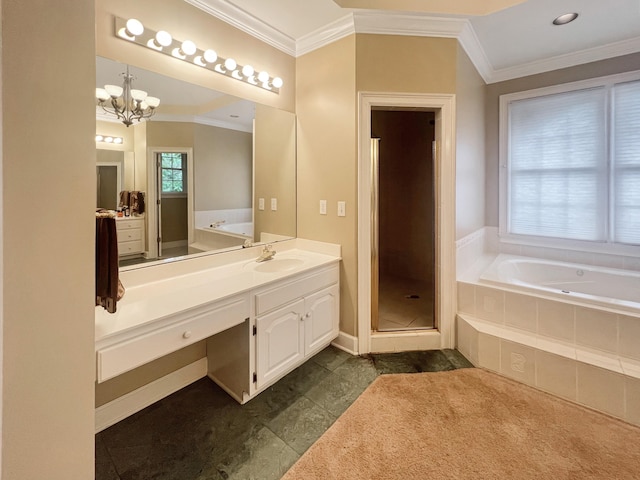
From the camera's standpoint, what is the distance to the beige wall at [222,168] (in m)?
2.16

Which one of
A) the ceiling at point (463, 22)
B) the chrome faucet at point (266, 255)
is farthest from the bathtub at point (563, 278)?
the ceiling at point (463, 22)

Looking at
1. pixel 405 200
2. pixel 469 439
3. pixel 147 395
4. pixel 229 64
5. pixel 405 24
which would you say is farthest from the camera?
pixel 405 200

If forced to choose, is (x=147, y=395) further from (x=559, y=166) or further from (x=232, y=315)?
(x=559, y=166)

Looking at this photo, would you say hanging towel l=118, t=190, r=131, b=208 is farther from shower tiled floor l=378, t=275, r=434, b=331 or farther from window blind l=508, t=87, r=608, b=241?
window blind l=508, t=87, r=608, b=241

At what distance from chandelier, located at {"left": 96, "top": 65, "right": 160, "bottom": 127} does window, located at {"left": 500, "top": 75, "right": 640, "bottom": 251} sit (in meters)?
3.52

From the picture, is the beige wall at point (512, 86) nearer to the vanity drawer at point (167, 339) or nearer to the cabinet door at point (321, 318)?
the cabinet door at point (321, 318)

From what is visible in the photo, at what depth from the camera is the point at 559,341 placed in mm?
2033

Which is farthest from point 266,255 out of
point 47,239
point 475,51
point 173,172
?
point 475,51

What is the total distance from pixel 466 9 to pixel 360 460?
261 centimetres

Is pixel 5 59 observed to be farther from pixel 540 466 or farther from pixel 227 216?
pixel 540 466

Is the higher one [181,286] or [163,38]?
[163,38]

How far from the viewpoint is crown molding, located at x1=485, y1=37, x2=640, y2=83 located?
271cm

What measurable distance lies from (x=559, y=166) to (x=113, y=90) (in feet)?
12.8

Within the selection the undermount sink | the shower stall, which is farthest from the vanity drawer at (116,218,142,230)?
the shower stall
